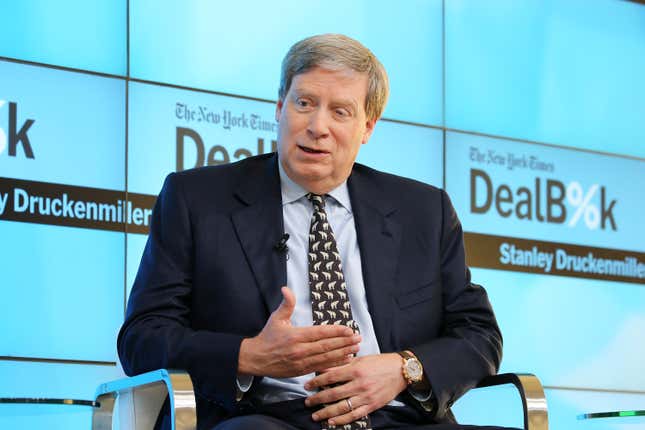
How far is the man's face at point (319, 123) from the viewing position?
9.09 ft

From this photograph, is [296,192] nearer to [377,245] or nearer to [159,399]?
[377,245]

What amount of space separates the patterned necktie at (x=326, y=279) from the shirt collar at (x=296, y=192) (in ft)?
0.30

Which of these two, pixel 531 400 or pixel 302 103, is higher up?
pixel 302 103

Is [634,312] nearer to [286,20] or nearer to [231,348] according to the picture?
[286,20]

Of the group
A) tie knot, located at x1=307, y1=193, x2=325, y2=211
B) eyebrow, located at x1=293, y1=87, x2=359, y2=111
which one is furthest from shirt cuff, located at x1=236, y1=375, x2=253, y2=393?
eyebrow, located at x1=293, y1=87, x2=359, y2=111

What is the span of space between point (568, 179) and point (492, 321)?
266cm

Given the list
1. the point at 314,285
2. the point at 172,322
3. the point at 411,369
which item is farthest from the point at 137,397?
the point at 411,369

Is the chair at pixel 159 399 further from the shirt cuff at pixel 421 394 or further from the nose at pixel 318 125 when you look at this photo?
the nose at pixel 318 125

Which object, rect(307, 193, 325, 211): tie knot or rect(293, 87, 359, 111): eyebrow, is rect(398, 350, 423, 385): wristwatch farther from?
rect(293, 87, 359, 111): eyebrow

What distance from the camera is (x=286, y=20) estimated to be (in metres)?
4.71

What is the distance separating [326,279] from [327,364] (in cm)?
30

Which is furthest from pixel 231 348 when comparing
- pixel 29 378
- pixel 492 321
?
pixel 29 378

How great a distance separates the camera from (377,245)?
110 inches

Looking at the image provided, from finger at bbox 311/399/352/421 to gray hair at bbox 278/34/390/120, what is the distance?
0.82 m
